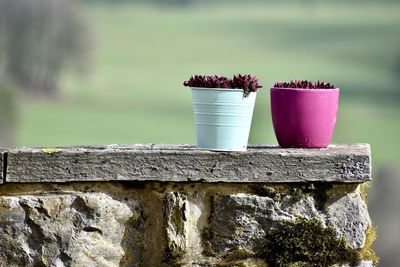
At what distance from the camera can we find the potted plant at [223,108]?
3.76 metres

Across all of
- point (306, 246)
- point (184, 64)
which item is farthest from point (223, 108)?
→ point (184, 64)

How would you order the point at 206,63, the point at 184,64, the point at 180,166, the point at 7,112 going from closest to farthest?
the point at 180,166
the point at 7,112
the point at 206,63
the point at 184,64

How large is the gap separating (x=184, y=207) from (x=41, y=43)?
164 ft

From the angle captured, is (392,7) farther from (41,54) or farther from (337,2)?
(41,54)

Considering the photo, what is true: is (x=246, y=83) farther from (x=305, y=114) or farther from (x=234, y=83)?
(x=305, y=114)

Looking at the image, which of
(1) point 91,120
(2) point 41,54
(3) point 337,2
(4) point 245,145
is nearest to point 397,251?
(1) point 91,120

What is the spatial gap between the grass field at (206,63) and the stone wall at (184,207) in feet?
109

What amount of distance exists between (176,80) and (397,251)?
84.3ft

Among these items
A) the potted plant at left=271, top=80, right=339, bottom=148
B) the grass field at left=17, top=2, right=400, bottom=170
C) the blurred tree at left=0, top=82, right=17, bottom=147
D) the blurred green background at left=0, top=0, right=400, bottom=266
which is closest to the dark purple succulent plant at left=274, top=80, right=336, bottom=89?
the potted plant at left=271, top=80, right=339, bottom=148

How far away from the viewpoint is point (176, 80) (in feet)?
187

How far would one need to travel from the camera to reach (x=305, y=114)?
3.88 m

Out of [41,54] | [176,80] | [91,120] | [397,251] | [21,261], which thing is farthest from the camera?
[176,80]

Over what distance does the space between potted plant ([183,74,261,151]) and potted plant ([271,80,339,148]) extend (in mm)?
139

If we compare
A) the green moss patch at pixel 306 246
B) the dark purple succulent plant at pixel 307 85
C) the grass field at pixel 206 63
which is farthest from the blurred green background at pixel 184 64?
the green moss patch at pixel 306 246
